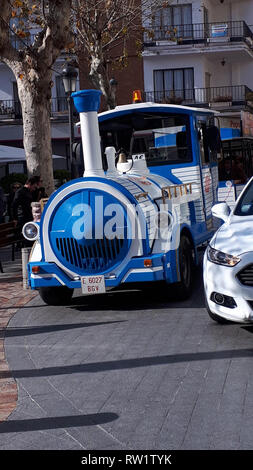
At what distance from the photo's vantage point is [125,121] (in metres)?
12.7

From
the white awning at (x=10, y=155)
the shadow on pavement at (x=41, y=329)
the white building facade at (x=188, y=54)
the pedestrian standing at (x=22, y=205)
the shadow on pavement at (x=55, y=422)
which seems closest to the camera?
the shadow on pavement at (x=55, y=422)

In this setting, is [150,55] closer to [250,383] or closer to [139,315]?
[139,315]

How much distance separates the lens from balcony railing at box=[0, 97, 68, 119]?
45750 mm

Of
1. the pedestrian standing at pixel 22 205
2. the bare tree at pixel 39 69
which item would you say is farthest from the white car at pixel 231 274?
the bare tree at pixel 39 69

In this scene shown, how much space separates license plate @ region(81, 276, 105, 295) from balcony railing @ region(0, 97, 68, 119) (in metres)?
36.2

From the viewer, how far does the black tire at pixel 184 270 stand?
10.5 m

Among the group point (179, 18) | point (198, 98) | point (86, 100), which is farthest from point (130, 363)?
point (179, 18)

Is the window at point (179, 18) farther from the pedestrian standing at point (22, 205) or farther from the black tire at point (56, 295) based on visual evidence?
the black tire at point (56, 295)

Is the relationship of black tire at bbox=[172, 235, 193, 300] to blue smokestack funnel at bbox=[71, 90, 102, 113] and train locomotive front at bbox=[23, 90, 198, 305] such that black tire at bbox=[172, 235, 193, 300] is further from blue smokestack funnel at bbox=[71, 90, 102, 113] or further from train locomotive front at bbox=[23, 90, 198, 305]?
blue smokestack funnel at bbox=[71, 90, 102, 113]

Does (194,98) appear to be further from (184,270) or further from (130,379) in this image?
(130,379)

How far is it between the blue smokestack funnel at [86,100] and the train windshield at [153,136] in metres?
1.98

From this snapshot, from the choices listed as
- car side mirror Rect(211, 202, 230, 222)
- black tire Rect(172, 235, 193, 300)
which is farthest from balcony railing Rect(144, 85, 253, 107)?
car side mirror Rect(211, 202, 230, 222)

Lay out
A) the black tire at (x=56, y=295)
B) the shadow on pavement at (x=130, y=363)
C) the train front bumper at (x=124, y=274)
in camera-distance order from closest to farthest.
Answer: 1. the shadow on pavement at (x=130, y=363)
2. the train front bumper at (x=124, y=274)
3. the black tire at (x=56, y=295)
